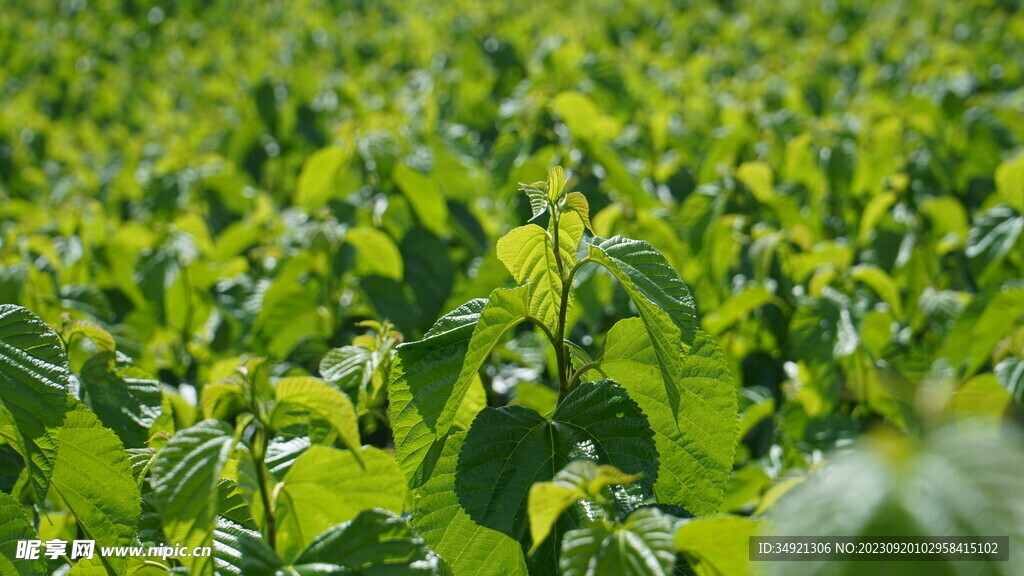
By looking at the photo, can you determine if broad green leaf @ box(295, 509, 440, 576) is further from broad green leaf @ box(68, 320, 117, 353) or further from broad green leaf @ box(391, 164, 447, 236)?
broad green leaf @ box(391, 164, 447, 236)

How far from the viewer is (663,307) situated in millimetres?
1112

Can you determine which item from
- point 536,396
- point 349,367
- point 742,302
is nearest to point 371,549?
point 349,367

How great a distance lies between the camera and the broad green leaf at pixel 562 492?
89 centimetres

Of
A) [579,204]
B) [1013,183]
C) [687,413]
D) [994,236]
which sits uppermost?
[579,204]

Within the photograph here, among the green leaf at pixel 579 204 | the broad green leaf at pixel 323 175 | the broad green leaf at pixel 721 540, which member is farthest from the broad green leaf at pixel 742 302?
the broad green leaf at pixel 721 540

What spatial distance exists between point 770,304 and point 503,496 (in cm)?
164

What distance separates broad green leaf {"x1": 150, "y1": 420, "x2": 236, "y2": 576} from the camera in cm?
90

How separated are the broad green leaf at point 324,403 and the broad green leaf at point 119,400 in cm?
62

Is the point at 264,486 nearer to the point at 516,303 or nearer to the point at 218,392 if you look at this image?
the point at 218,392

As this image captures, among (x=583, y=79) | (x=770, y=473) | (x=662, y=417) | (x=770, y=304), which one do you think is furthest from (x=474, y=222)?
(x=662, y=417)

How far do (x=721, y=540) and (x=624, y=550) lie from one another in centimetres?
11

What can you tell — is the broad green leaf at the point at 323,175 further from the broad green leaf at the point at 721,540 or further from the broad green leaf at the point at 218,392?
the broad green leaf at the point at 721,540

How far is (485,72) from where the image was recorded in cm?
475

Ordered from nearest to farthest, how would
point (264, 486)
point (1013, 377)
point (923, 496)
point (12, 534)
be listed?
point (923, 496)
point (264, 486)
point (12, 534)
point (1013, 377)
